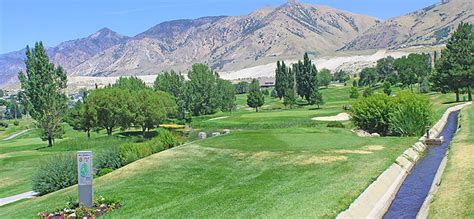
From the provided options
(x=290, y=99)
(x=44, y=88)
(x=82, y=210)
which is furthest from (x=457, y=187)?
(x=290, y=99)

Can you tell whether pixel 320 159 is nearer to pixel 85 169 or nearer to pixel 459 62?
pixel 85 169

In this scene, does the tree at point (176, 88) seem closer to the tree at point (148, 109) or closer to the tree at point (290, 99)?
the tree at point (148, 109)

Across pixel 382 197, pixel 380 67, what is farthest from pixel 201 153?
pixel 380 67

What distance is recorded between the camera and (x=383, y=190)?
2111 cm

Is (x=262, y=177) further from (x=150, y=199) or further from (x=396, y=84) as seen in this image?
(x=396, y=84)

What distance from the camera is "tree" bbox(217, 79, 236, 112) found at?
11032cm

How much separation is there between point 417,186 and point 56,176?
20947mm

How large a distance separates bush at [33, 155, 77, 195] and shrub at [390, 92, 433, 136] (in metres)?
26.9

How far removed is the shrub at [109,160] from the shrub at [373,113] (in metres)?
23.4

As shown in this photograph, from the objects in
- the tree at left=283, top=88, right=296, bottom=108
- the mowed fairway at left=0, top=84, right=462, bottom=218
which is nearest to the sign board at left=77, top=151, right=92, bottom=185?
the mowed fairway at left=0, top=84, right=462, bottom=218

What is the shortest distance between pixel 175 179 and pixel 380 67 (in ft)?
449

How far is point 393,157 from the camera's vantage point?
27781mm

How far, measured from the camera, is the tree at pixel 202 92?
103375 mm

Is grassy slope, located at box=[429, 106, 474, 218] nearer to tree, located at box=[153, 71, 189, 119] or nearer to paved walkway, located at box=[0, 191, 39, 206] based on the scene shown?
paved walkway, located at box=[0, 191, 39, 206]
